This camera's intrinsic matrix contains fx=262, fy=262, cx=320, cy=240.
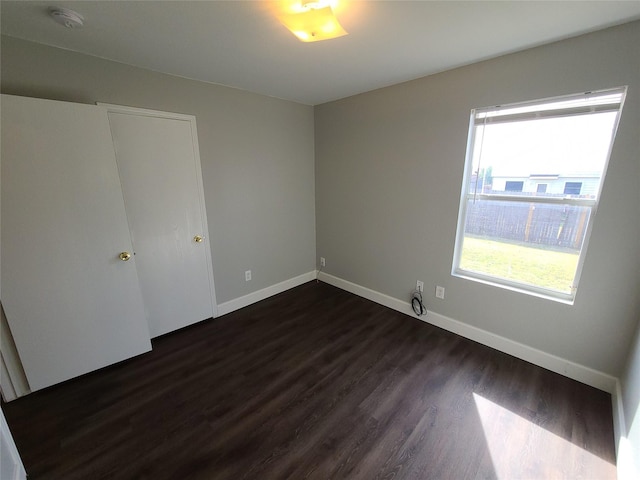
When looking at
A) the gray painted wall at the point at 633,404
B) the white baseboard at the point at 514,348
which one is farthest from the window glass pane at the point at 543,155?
the white baseboard at the point at 514,348

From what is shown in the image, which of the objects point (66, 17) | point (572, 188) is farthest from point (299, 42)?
point (572, 188)

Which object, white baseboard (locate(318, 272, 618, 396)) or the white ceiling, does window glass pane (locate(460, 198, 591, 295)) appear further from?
the white ceiling

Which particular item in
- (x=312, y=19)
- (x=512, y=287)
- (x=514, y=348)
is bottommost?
(x=514, y=348)

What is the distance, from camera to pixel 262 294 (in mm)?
3350

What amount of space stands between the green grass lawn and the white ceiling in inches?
58.3

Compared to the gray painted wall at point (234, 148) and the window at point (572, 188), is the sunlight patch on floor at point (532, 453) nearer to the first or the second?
the window at point (572, 188)

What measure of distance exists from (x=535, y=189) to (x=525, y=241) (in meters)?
0.42

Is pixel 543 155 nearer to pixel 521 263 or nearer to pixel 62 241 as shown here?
pixel 521 263

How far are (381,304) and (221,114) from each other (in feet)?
9.00

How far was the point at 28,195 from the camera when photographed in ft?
5.59

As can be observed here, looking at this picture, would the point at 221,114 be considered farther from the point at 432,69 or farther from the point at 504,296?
the point at 504,296

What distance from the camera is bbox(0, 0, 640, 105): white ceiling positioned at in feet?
4.58

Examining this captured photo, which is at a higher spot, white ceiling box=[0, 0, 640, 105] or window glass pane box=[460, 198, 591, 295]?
white ceiling box=[0, 0, 640, 105]

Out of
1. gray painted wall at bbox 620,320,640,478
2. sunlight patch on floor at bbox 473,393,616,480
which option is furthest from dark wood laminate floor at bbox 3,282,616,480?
gray painted wall at bbox 620,320,640,478
